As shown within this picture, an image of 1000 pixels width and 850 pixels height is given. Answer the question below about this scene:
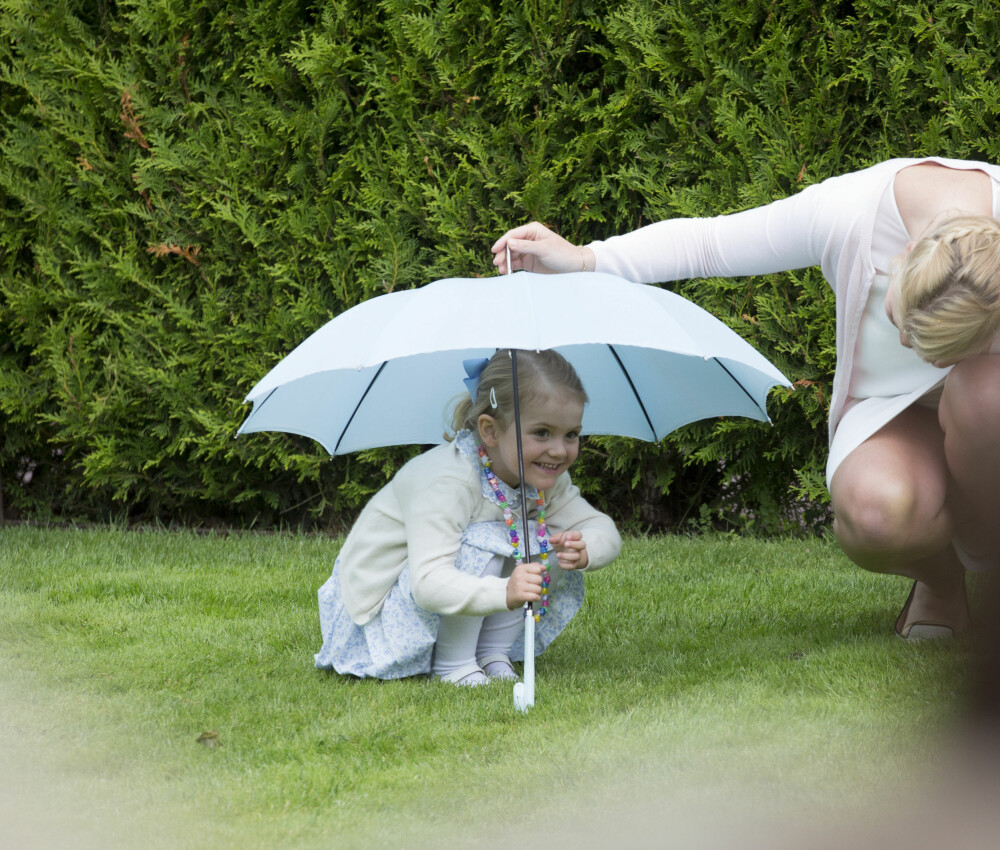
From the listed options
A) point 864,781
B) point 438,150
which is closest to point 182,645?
point 864,781

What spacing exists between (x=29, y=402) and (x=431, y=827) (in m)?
4.66

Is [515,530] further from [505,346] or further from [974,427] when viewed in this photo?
[974,427]

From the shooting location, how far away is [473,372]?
9.39 feet

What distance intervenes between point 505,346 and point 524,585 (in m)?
0.61

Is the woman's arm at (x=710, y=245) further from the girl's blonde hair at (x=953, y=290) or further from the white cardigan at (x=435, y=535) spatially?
the white cardigan at (x=435, y=535)

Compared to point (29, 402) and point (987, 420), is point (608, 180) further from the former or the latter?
point (29, 402)

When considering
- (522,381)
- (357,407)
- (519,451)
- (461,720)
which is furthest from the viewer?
(357,407)

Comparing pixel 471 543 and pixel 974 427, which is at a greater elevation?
pixel 974 427

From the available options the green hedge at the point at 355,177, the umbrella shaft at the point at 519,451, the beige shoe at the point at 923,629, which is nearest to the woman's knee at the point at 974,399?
the beige shoe at the point at 923,629

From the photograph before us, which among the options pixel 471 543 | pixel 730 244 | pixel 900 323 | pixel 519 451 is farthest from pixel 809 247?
pixel 471 543

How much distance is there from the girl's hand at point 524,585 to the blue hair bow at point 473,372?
0.55 metres

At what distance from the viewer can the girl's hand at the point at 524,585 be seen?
2443 mm

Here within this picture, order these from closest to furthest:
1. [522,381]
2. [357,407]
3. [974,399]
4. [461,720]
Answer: [974,399] → [461,720] → [522,381] → [357,407]

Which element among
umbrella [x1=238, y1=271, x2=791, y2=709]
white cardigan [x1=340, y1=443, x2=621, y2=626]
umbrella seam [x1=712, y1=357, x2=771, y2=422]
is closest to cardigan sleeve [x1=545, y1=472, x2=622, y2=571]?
white cardigan [x1=340, y1=443, x2=621, y2=626]
